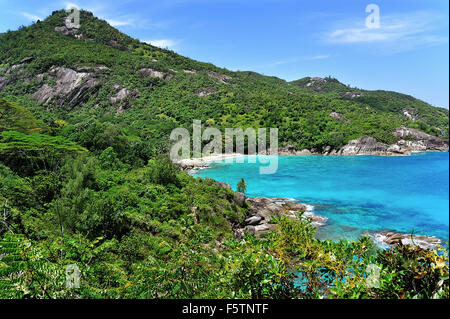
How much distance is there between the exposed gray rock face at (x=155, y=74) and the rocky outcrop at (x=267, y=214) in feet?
251

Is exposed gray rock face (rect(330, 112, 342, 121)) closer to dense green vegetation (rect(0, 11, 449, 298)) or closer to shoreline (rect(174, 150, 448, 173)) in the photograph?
shoreline (rect(174, 150, 448, 173))

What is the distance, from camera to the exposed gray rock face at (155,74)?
289 feet

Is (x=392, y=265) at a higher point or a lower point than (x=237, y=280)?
higher

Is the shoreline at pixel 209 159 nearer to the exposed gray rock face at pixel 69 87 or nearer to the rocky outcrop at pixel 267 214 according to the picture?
the rocky outcrop at pixel 267 214

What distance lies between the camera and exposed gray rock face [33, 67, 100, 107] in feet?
228

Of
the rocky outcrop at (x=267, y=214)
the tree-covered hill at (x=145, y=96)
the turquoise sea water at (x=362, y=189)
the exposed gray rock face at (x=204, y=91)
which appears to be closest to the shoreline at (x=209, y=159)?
the turquoise sea water at (x=362, y=189)

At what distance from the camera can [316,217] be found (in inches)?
878

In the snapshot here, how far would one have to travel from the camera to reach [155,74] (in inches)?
3511

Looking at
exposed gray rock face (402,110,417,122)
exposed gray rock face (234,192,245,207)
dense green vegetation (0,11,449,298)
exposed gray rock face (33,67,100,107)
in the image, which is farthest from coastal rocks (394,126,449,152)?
exposed gray rock face (33,67,100,107)

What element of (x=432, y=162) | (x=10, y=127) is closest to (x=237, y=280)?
(x=10, y=127)

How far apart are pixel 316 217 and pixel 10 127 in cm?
2561

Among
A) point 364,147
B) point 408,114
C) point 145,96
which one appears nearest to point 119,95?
point 145,96

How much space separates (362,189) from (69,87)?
79103 millimetres
